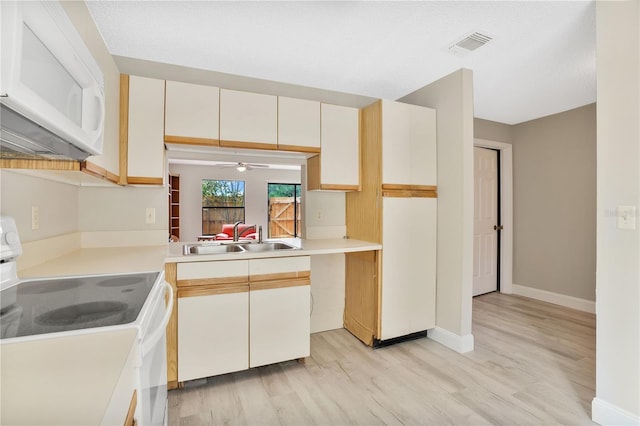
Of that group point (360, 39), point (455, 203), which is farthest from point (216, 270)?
point (455, 203)

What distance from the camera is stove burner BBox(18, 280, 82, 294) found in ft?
3.93

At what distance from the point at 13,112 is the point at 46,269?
3.62ft

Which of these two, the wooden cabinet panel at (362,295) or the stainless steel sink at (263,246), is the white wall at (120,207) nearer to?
the stainless steel sink at (263,246)

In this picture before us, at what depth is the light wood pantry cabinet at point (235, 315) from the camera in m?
2.03

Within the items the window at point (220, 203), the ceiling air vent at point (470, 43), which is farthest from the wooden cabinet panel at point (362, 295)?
the window at point (220, 203)

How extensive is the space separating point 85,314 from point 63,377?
1.36 ft

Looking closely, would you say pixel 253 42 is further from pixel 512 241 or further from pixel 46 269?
pixel 512 241

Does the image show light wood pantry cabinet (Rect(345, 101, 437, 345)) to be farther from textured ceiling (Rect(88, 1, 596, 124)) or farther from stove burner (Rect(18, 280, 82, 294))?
stove burner (Rect(18, 280, 82, 294))

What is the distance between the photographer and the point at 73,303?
3.49ft

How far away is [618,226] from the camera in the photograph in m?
1.68

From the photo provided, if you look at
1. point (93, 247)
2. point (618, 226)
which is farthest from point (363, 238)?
point (93, 247)

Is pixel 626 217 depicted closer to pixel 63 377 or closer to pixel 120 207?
pixel 63 377

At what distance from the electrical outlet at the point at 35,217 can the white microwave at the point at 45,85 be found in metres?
0.69

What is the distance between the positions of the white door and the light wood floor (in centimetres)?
147
